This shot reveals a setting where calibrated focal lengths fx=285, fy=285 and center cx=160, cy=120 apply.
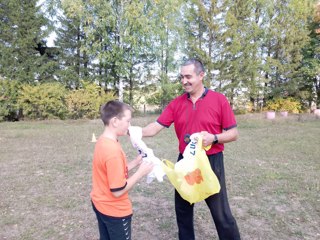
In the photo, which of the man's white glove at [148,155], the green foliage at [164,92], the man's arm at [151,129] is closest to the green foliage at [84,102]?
the green foliage at [164,92]

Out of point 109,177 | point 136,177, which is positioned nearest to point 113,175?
point 109,177

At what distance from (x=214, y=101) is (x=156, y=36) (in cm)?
1573

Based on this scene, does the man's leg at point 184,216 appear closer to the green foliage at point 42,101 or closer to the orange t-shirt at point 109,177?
the orange t-shirt at point 109,177

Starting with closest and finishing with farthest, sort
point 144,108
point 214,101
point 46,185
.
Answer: point 214,101
point 46,185
point 144,108

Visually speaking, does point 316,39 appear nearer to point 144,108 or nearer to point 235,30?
point 235,30

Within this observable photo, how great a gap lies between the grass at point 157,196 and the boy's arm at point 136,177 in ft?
4.93

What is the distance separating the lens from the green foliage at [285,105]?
1909 centimetres

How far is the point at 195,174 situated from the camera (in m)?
2.23

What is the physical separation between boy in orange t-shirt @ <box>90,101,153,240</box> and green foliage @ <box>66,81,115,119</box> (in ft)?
46.4

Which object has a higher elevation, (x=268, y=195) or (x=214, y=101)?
(x=214, y=101)

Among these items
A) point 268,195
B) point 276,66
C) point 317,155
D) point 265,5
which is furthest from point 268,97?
point 268,195

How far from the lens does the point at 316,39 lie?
19312 millimetres

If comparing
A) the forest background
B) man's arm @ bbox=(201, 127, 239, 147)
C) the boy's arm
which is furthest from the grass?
the forest background

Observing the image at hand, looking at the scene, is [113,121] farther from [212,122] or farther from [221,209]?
[221,209]
